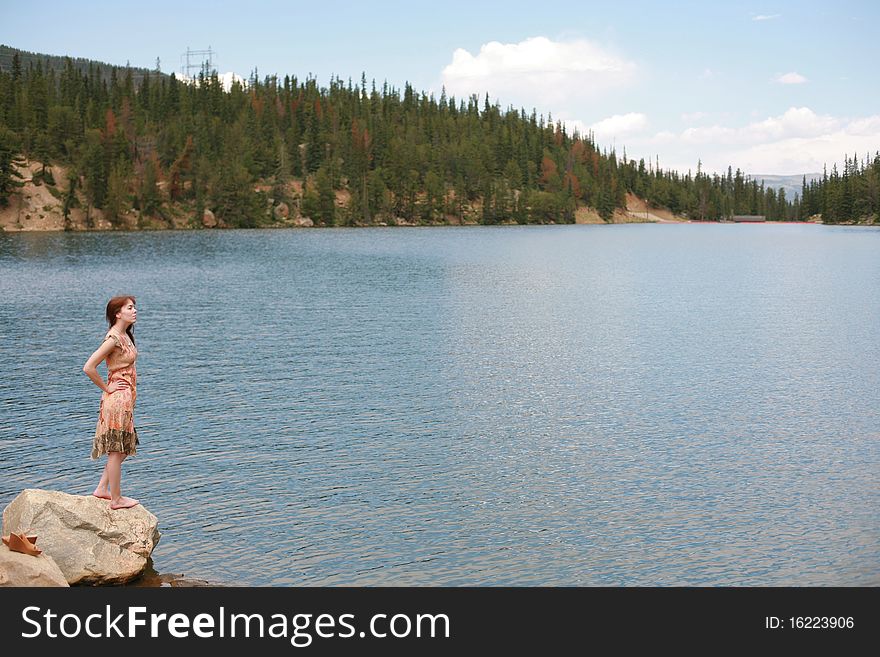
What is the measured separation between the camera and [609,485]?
20.5 metres

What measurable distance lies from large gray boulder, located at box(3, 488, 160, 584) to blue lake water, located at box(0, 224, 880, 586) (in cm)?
106

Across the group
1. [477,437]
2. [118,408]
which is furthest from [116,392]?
[477,437]

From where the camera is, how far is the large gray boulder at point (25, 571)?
13000 millimetres

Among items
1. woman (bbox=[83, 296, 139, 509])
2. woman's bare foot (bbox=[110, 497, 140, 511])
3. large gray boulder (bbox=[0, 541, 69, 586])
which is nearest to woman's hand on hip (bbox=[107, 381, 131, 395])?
woman (bbox=[83, 296, 139, 509])

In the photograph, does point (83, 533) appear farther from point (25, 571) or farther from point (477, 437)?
point (477, 437)

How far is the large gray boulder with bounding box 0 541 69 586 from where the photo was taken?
42.7 feet

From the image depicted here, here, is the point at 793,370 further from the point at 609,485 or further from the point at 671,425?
the point at 609,485

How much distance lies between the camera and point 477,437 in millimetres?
24750

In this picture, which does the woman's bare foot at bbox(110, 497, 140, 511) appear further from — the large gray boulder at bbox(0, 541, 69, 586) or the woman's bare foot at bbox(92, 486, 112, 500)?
the large gray boulder at bbox(0, 541, 69, 586)

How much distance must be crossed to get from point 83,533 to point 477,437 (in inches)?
469

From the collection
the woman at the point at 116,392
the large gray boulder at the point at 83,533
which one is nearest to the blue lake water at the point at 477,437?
the large gray boulder at the point at 83,533

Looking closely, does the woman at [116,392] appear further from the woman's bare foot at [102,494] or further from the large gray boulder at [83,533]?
the large gray boulder at [83,533]

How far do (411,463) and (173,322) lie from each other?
2984cm
